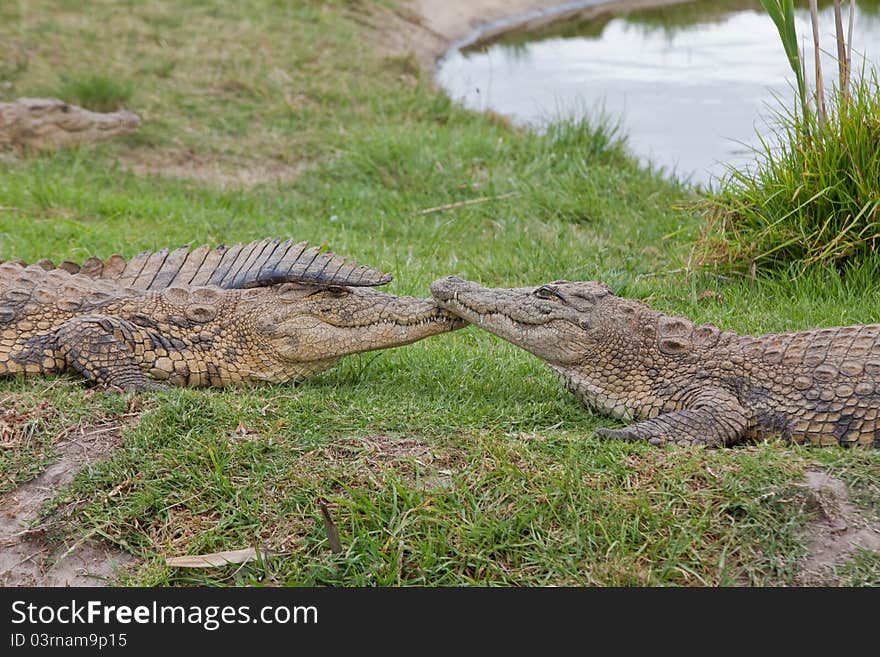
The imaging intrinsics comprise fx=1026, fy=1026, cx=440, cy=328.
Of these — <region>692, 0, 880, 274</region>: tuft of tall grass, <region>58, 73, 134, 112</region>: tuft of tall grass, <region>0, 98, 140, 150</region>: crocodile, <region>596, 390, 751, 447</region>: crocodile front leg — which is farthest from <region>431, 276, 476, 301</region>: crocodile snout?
<region>58, 73, 134, 112</region>: tuft of tall grass

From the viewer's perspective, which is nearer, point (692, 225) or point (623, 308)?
point (623, 308)

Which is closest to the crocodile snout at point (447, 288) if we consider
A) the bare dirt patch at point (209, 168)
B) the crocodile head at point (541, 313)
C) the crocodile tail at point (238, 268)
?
the crocodile head at point (541, 313)

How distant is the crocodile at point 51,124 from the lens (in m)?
9.65

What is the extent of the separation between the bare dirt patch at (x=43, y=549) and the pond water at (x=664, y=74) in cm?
713

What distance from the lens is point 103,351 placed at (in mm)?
5051

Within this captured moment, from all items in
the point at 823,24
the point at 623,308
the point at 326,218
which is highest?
the point at 823,24

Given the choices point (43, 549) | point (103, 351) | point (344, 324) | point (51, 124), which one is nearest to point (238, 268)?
point (344, 324)

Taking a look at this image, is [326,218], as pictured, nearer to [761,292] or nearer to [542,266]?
[542,266]

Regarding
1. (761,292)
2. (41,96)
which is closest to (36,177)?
(41,96)

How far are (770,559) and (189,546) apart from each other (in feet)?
7.31

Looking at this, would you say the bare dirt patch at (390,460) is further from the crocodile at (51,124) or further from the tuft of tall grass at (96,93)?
the tuft of tall grass at (96,93)

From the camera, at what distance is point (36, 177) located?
8.73 metres

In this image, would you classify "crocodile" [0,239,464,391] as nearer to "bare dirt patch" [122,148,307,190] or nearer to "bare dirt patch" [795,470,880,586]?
"bare dirt patch" [795,470,880,586]

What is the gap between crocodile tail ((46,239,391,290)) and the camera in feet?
17.7
